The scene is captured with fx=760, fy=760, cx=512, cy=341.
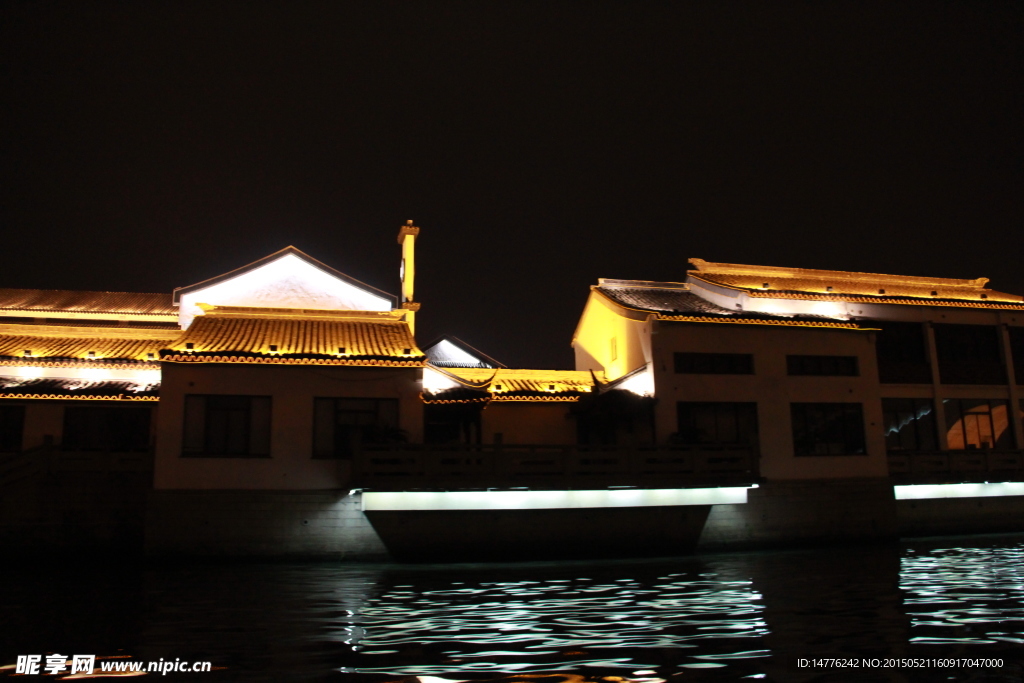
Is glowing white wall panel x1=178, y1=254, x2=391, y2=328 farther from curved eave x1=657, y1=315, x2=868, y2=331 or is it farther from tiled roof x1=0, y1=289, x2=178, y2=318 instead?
curved eave x1=657, y1=315, x2=868, y2=331

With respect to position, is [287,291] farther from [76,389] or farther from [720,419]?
[720,419]

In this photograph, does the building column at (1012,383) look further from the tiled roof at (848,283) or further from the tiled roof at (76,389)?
the tiled roof at (76,389)

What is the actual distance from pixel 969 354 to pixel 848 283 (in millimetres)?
4853

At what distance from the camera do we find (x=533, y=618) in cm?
1151

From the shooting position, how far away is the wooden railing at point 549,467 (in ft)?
60.8

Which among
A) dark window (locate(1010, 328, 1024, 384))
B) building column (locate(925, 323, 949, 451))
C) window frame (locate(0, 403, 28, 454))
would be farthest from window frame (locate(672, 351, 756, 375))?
window frame (locate(0, 403, 28, 454))

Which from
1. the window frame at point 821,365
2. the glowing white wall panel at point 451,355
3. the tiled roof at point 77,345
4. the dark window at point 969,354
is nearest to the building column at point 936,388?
the dark window at point 969,354

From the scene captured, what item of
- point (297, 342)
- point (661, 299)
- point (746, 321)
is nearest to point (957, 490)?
point (746, 321)

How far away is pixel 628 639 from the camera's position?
9867 millimetres

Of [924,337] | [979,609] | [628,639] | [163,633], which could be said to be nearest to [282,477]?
[163,633]

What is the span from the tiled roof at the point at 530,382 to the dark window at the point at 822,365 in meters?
6.39

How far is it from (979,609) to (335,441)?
47.0ft

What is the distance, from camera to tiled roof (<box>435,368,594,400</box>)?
24016 millimetres

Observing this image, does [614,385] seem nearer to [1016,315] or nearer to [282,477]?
[282,477]
